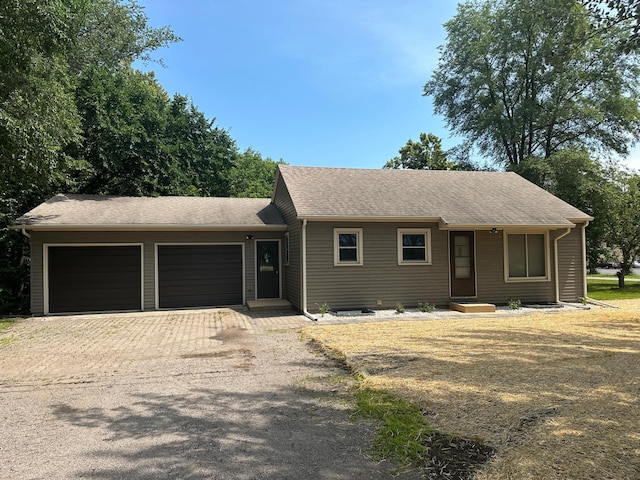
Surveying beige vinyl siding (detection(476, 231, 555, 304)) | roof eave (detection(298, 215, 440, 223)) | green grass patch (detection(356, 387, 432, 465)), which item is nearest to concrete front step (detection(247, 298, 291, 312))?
roof eave (detection(298, 215, 440, 223))

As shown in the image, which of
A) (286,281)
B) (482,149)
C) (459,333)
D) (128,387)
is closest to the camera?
(128,387)

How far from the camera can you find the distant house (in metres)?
11.4

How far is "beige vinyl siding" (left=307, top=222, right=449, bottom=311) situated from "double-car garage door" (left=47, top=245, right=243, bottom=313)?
9.77ft

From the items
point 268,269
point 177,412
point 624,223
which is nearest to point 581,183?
point 624,223

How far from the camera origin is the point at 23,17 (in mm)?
9305

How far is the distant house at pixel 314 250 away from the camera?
11.4m

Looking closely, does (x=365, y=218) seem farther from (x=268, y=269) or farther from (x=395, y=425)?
(x=395, y=425)

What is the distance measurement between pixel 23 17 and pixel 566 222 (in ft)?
48.6

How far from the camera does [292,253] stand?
12.2 m

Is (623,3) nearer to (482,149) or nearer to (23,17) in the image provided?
(23,17)

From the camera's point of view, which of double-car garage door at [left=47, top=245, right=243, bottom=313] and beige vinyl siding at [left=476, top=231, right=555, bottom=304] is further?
beige vinyl siding at [left=476, top=231, right=555, bottom=304]

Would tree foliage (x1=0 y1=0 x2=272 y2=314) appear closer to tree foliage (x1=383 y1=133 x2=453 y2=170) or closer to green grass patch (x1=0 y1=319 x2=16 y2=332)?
green grass patch (x1=0 y1=319 x2=16 y2=332)

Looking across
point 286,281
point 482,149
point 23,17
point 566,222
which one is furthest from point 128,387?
point 482,149

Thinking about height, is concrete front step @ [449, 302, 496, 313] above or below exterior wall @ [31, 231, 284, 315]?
below
